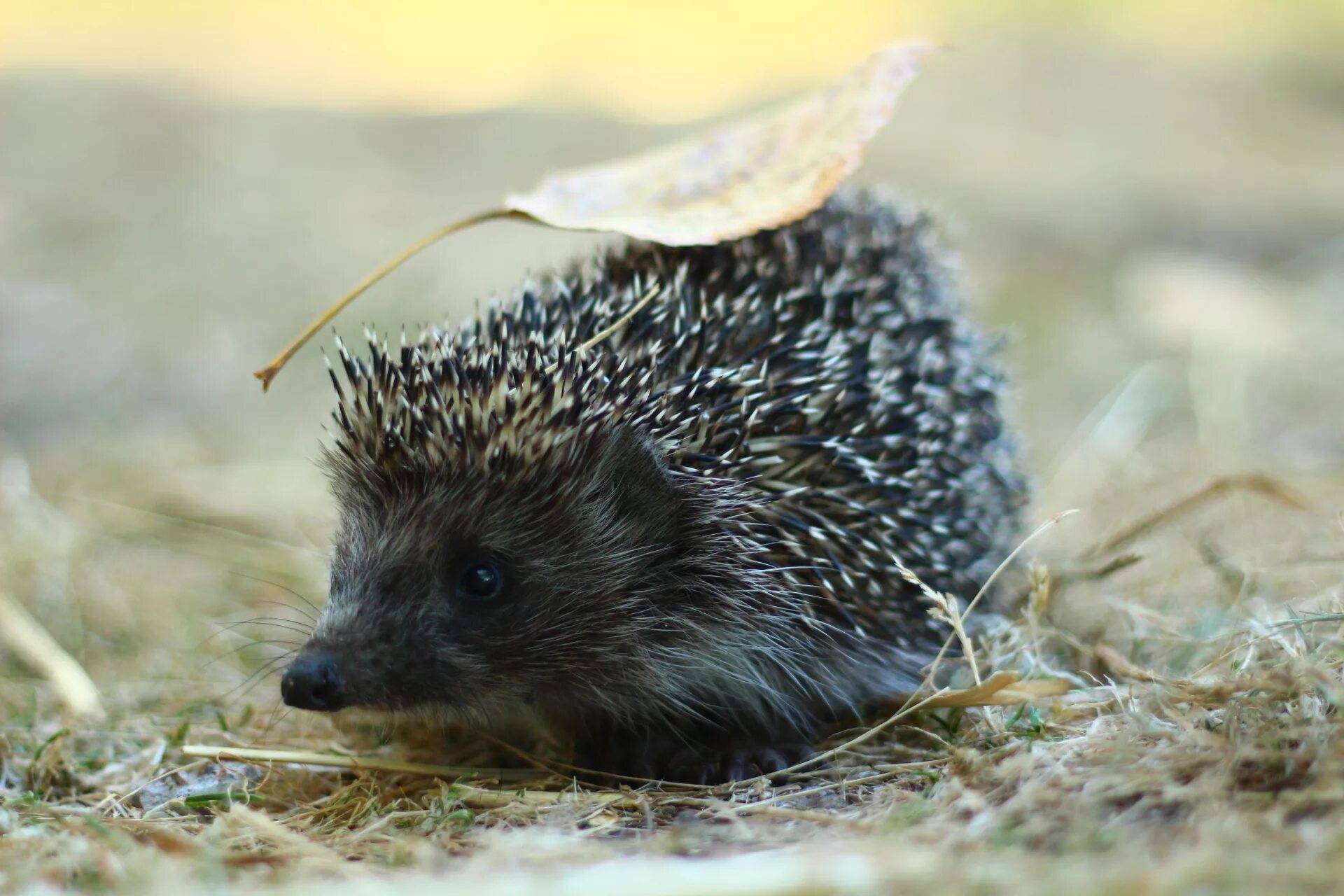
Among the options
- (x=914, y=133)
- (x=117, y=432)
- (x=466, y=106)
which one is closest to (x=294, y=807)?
(x=117, y=432)

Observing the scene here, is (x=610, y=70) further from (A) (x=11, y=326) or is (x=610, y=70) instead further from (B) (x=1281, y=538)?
(B) (x=1281, y=538)

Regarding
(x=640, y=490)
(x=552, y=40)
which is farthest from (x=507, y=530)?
(x=552, y=40)

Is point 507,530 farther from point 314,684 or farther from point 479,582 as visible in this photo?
point 314,684

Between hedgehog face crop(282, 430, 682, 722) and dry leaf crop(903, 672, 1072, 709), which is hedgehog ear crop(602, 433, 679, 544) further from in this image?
dry leaf crop(903, 672, 1072, 709)

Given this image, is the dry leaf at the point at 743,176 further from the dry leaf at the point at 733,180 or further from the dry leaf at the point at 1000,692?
the dry leaf at the point at 1000,692

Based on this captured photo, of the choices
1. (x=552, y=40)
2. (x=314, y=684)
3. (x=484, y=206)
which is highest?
(x=552, y=40)

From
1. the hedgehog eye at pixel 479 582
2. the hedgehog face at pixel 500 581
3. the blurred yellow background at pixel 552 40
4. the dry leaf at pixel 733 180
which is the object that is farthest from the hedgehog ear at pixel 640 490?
the blurred yellow background at pixel 552 40

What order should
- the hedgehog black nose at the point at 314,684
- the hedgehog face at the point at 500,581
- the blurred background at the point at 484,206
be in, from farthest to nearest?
the blurred background at the point at 484,206 < the hedgehog face at the point at 500,581 < the hedgehog black nose at the point at 314,684
